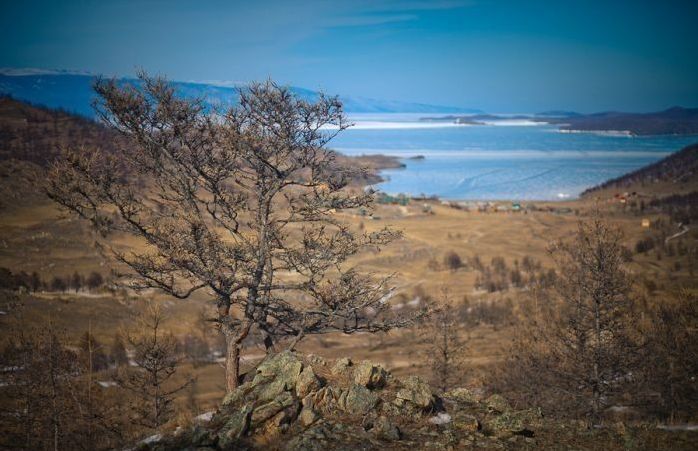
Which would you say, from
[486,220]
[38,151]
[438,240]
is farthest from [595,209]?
[38,151]

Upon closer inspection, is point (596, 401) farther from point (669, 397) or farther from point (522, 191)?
point (522, 191)

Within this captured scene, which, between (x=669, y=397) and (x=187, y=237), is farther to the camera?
(x=669, y=397)

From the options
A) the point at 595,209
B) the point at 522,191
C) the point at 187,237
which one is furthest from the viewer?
the point at 522,191

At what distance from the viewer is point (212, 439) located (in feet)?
27.0

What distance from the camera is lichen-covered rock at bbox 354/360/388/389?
10242mm

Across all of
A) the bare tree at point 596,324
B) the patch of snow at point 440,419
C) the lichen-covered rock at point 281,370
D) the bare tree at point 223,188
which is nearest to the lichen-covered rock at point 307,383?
the lichen-covered rock at point 281,370

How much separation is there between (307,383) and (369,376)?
4.62ft

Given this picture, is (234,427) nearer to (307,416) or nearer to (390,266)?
(307,416)

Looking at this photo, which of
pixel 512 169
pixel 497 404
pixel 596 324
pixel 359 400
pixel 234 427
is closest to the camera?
pixel 234 427

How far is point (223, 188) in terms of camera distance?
35.7 feet

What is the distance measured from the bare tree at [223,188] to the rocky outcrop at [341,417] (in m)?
0.95

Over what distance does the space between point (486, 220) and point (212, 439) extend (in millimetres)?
63821

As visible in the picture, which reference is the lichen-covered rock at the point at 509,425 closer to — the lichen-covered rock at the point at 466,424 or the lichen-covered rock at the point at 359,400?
the lichen-covered rock at the point at 466,424

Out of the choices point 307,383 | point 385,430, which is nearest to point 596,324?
point 385,430
